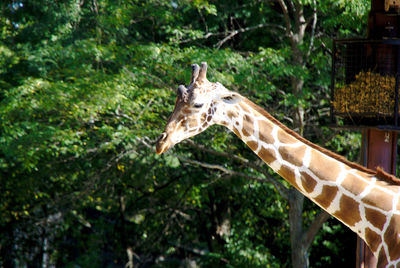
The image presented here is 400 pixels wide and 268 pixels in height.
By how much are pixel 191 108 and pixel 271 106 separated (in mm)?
6178

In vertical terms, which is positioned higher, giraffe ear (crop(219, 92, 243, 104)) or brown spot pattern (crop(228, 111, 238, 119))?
giraffe ear (crop(219, 92, 243, 104))

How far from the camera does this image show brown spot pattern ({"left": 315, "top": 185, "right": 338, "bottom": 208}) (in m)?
4.63

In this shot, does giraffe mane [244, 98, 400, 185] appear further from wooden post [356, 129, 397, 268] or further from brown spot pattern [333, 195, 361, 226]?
wooden post [356, 129, 397, 268]

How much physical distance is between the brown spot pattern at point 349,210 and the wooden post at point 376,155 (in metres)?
1.38

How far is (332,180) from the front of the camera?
4621 mm

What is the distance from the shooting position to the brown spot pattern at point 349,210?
4.61m

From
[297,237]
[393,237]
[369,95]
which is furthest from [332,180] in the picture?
[297,237]

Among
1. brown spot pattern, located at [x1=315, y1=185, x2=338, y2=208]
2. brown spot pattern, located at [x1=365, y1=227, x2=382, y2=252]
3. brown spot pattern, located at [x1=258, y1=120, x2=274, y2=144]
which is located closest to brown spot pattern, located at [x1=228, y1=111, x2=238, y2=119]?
brown spot pattern, located at [x1=258, y1=120, x2=274, y2=144]

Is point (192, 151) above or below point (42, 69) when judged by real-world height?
below

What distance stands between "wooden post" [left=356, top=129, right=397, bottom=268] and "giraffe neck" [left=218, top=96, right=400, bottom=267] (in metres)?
1.31

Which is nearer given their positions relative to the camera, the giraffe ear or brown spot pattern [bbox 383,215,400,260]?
brown spot pattern [bbox 383,215,400,260]

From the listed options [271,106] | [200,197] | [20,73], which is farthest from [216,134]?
[20,73]

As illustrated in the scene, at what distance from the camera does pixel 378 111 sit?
239 inches

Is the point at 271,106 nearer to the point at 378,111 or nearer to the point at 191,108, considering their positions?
the point at 378,111
